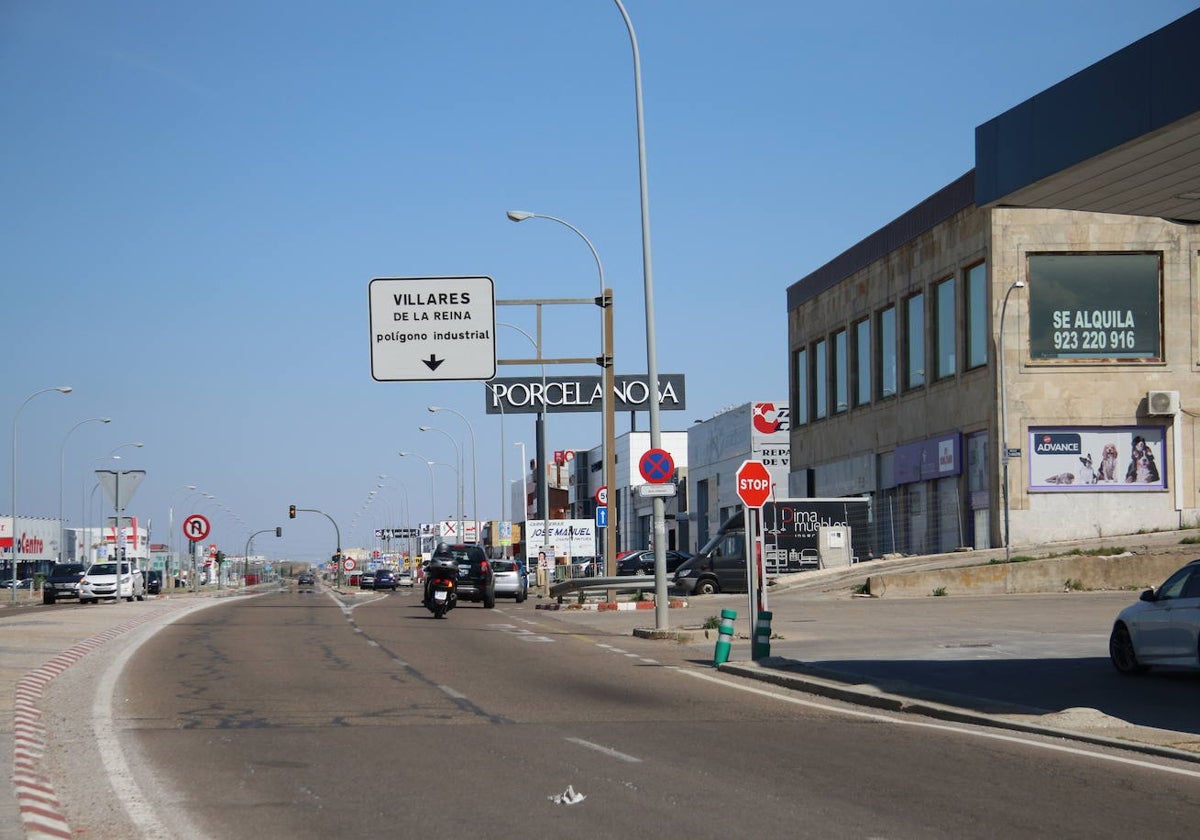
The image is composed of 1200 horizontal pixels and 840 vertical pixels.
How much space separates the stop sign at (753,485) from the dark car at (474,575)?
20733mm

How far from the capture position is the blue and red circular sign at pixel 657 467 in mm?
27391

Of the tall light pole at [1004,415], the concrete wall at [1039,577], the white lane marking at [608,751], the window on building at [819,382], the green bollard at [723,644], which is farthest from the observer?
the window on building at [819,382]

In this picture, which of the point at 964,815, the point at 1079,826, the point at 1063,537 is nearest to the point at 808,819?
the point at 964,815

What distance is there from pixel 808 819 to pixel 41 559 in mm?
133849

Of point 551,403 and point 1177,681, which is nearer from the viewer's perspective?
point 1177,681

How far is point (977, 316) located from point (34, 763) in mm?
41177

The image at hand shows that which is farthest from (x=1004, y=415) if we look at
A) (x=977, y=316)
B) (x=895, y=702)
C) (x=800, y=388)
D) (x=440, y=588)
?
(x=895, y=702)

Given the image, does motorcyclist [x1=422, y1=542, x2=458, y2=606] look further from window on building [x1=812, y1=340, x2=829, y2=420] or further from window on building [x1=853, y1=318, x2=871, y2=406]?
window on building [x1=812, y1=340, x2=829, y2=420]

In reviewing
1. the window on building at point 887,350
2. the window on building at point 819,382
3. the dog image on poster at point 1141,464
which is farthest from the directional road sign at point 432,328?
the window on building at point 819,382

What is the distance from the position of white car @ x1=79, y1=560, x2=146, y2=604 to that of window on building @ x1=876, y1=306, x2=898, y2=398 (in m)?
30.4

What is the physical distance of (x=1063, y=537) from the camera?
1820 inches

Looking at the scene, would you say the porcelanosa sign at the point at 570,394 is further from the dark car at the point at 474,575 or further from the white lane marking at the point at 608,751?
the white lane marking at the point at 608,751

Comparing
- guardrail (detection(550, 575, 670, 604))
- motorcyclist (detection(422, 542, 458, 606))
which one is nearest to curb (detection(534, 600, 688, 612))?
guardrail (detection(550, 575, 670, 604))

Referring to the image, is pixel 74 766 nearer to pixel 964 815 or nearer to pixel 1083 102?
pixel 964 815
